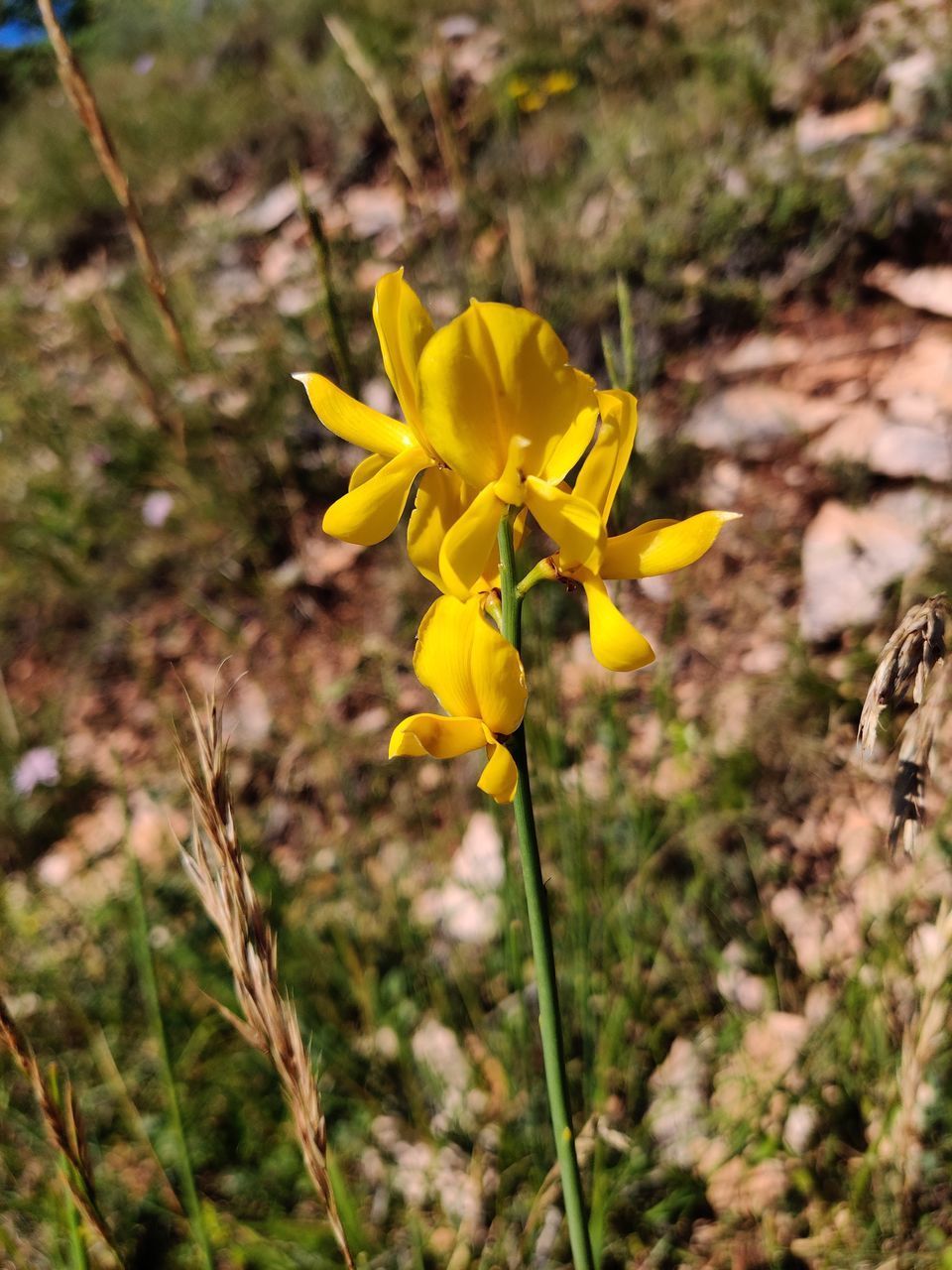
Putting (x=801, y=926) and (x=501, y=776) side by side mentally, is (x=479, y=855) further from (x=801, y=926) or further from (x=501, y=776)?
(x=501, y=776)

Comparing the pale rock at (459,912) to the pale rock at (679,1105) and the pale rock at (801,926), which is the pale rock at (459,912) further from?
the pale rock at (801,926)

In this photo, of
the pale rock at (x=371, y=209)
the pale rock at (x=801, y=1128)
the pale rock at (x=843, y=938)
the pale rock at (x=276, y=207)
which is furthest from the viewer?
the pale rock at (x=276, y=207)

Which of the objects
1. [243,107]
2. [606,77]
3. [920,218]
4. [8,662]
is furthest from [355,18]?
[8,662]

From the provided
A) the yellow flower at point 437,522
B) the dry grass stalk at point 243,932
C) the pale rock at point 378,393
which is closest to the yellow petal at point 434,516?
the yellow flower at point 437,522

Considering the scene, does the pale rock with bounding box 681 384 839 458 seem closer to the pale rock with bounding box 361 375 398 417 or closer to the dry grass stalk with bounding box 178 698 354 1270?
the pale rock with bounding box 361 375 398 417

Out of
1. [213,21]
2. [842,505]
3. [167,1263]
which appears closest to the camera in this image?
[167,1263]

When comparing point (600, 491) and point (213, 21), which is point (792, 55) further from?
point (213, 21)

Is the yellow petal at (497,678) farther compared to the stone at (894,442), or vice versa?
the stone at (894,442)

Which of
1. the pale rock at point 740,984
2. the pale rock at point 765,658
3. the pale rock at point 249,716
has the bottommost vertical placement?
the pale rock at point 740,984

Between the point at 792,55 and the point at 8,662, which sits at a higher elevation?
the point at 792,55
